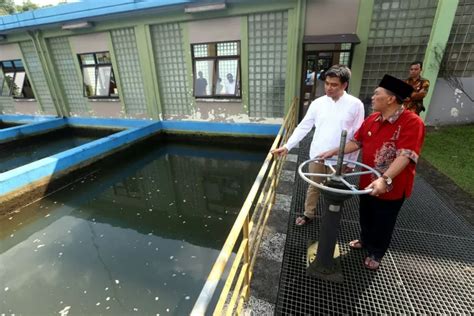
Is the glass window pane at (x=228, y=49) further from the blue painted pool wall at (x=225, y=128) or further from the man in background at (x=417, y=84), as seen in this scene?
the man in background at (x=417, y=84)

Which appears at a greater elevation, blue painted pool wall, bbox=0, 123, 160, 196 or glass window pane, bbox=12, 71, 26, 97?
glass window pane, bbox=12, 71, 26, 97

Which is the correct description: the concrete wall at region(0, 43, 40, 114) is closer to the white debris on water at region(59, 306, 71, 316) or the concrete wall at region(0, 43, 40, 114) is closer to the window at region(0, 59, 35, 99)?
the window at region(0, 59, 35, 99)

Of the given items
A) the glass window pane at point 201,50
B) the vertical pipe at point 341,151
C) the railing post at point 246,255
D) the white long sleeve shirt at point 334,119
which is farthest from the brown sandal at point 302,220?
the glass window pane at point 201,50

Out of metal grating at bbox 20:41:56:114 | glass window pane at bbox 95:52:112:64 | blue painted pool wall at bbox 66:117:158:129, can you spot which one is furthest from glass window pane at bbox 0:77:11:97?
glass window pane at bbox 95:52:112:64

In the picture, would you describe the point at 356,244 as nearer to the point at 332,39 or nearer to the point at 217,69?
the point at 332,39

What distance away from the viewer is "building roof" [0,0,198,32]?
20.5 feet

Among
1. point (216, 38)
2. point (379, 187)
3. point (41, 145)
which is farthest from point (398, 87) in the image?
point (41, 145)

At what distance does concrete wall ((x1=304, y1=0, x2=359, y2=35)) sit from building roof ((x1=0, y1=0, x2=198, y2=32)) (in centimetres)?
296

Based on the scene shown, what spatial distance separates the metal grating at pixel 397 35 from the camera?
4961 millimetres

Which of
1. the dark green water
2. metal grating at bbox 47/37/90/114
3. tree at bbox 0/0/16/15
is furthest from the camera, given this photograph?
tree at bbox 0/0/16/15

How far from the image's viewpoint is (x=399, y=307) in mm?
1678

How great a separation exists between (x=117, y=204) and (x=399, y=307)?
4419mm

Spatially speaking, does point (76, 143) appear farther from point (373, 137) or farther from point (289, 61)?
point (373, 137)

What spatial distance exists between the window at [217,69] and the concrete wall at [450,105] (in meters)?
4.84
